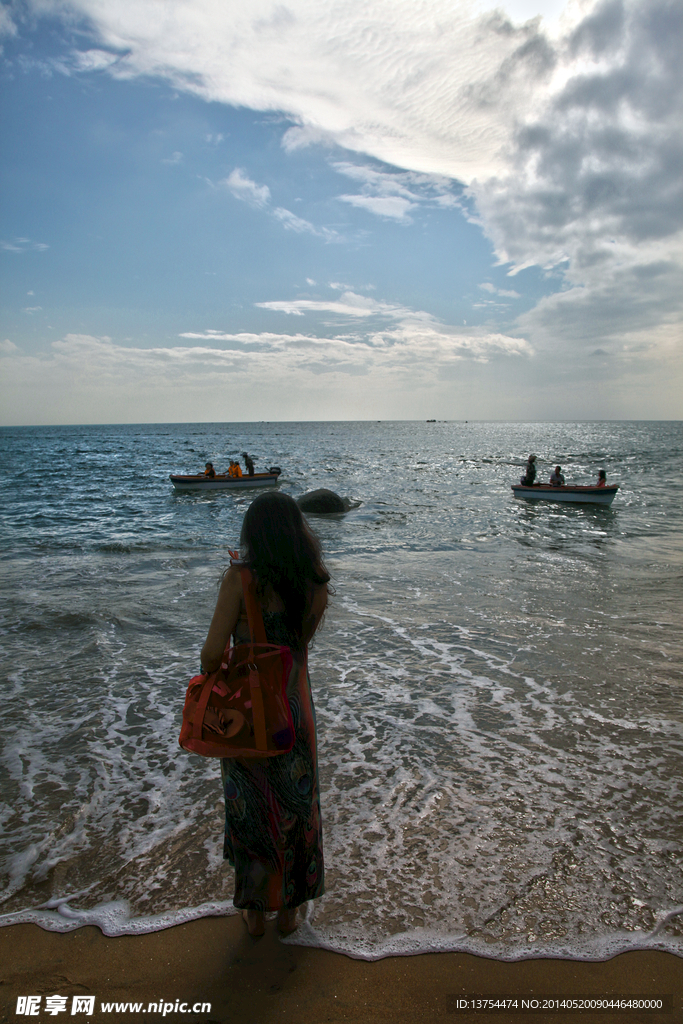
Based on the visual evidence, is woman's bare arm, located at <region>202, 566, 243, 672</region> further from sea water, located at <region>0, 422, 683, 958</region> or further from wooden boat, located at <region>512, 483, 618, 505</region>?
wooden boat, located at <region>512, 483, 618, 505</region>

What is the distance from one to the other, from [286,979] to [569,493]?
22.8 meters

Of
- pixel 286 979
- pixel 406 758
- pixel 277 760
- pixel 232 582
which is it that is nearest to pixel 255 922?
pixel 286 979

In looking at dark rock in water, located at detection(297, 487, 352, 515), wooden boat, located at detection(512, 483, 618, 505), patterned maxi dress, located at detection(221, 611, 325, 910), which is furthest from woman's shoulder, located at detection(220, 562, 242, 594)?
wooden boat, located at detection(512, 483, 618, 505)

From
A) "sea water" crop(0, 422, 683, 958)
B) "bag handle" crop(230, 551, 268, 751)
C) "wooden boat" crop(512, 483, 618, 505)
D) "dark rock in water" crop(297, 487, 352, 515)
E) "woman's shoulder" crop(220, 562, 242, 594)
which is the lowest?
"sea water" crop(0, 422, 683, 958)

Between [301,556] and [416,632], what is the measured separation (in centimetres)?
581

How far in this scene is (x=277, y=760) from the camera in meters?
2.70

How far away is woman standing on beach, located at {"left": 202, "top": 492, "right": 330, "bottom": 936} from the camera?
2.61 meters

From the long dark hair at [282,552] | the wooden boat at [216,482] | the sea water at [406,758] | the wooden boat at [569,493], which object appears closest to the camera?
the long dark hair at [282,552]

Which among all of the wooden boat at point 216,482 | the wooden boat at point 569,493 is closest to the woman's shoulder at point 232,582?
the wooden boat at point 569,493

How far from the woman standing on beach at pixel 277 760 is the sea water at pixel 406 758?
458 millimetres

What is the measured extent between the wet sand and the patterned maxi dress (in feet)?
1.02

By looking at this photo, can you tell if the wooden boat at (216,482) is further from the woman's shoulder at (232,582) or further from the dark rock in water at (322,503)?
the woman's shoulder at (232,582)

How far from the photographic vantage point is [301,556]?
2.63 metres

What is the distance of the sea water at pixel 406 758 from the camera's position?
3.21 m
